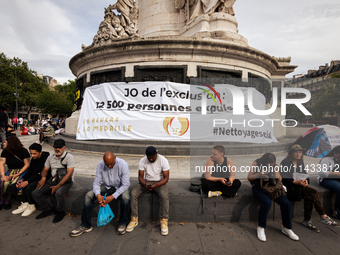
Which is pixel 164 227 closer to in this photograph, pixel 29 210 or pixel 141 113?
pixel 29 210

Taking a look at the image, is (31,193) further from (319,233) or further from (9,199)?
(319,233)

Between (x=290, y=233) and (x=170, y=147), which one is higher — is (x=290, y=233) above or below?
below

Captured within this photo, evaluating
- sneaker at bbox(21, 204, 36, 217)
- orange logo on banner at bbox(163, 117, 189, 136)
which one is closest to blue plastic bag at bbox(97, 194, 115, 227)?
sneaker at bbox(21, 204, 36, 217)

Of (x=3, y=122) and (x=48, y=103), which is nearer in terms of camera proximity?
(x=3, y=122)

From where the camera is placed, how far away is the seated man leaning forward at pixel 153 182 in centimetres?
314

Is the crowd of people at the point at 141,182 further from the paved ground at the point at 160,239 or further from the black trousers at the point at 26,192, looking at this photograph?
the paved ground at the point at 160,239

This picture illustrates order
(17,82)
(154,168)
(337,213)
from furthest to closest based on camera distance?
(17,82) → (337,213) → (154,168)

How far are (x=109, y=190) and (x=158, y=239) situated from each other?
1152 millimetres

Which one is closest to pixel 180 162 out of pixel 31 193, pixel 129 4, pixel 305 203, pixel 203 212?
pixel 203 212

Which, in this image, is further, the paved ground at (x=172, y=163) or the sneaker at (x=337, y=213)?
the paved ground at (x=172, y=163)

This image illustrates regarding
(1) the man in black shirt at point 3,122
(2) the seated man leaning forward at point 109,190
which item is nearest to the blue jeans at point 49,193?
(2) the seated man leaning forward at point 109,190

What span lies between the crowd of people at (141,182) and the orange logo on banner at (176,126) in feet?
→ 12.0

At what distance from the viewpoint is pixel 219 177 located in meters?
3.39

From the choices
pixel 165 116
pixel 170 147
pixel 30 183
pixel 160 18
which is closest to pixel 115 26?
pixel 160 18
